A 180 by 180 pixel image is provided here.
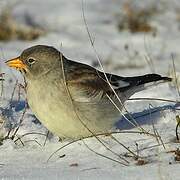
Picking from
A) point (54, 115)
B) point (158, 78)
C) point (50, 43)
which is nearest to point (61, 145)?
point (54, 115)

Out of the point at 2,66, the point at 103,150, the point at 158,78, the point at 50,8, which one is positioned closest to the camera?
the point at 103,150

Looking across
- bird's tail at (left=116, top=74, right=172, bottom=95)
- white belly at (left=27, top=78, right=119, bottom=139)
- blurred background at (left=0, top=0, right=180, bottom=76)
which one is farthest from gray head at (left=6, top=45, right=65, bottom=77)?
blurred background at (left=0, top=0, right=180, bottom=76)

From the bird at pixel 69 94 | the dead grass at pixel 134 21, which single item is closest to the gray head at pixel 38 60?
the bird at pixel 69 94

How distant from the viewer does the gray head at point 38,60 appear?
4.75 m

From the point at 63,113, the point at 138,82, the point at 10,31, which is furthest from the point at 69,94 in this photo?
the point at 10,31

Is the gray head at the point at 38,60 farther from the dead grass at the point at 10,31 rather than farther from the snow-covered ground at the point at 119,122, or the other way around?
the dead grass at the point at 10,31

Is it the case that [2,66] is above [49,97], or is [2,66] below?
below

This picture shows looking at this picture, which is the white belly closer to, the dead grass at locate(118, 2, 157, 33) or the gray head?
the gray head

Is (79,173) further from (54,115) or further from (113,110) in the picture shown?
(113,110)

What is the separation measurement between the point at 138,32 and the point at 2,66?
2940 mm

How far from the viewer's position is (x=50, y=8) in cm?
1056

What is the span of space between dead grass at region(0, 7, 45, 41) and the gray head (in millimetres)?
4351

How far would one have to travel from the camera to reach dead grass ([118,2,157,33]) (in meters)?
9.70

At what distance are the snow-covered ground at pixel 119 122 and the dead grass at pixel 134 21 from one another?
12cm
